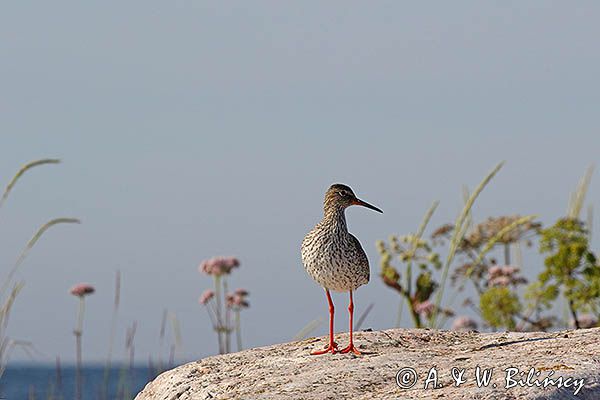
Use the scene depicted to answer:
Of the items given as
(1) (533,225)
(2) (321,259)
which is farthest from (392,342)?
(1) (533,225)

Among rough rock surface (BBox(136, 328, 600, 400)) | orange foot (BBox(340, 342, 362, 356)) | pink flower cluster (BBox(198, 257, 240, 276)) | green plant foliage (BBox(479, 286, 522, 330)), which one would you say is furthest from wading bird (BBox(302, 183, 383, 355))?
green plant foliage (BBox(479, 286, 522, 330))

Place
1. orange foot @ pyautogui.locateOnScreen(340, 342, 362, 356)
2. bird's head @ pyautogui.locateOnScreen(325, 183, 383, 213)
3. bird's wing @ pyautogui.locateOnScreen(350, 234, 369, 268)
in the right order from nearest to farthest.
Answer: orange foot @ pyautogui.locateOnScreen(340, 342, 362, 356), bird's wing @ pyautogui.locateOnScreen(350, 234, 369, 268), bird's head @ pyautogui.locateOnScreen(325, 183, 383, 213)

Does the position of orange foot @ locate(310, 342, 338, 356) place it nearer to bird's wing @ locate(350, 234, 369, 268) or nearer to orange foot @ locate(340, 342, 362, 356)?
orange foot @ locate(340, 342, 362, 356)

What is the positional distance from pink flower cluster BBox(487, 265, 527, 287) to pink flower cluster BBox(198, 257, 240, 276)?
339cm

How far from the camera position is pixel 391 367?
20.2ft

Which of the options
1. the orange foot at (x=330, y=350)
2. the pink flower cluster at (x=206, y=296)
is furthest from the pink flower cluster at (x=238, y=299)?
the orange foot at (x=330, y=350)

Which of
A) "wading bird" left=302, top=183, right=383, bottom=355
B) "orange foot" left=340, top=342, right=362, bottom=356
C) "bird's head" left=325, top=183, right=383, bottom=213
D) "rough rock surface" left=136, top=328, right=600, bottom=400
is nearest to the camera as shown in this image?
"rough rock surface" left=136, top=328, right=600, bottom=400

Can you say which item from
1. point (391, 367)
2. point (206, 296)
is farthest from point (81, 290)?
point (391, 367)

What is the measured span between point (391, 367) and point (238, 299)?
4443 mm

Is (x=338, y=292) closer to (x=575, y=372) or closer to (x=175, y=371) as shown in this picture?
(x=175, y=371)

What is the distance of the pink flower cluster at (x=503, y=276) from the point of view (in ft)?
39.2

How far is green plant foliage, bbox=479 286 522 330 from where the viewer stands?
11.8m

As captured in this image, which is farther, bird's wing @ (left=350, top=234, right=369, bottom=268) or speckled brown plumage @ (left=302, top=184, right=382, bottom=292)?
bird's wing @ (left=350, top=234, right=369, bottom=268)

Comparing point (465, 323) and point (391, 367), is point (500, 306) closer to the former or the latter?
point (465, 323)
